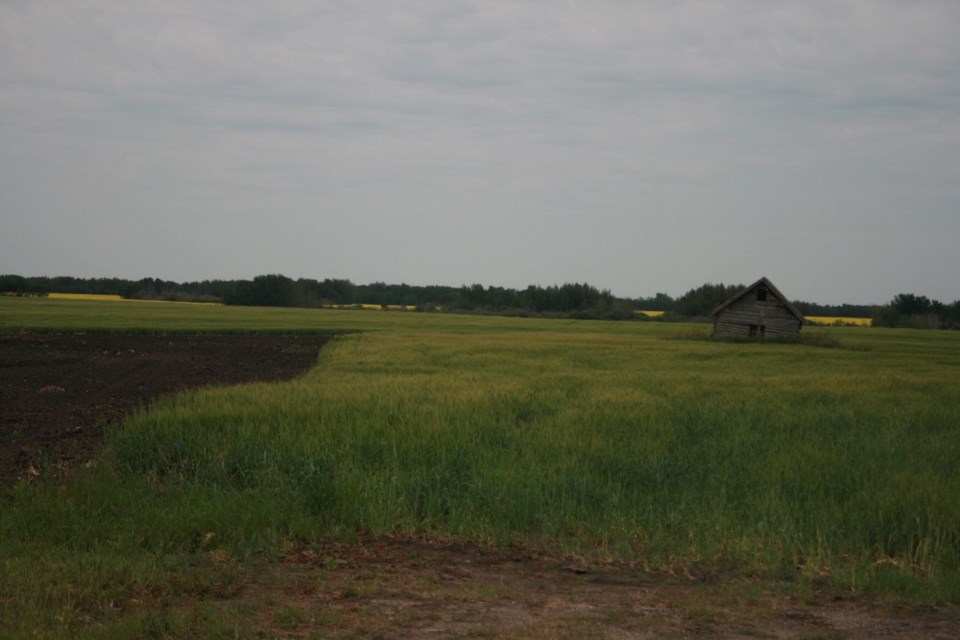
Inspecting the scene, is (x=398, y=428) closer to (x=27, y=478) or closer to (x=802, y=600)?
(x=27, y=478)

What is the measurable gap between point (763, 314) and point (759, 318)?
0.32 metres

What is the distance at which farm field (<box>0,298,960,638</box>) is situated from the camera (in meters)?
6.25

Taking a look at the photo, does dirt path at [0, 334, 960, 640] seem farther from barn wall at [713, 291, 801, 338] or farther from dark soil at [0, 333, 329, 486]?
barn wall at [713, 291, 801, 338]

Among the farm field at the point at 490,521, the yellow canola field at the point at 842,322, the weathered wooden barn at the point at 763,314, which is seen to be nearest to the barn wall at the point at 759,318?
the weathered wooden barn at the point at 763,314

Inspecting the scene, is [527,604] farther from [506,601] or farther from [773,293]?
[773,293]

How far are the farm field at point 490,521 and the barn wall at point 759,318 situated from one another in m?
34.0

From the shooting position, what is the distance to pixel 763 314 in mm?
50125

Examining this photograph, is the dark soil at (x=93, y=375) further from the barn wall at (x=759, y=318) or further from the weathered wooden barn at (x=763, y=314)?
the weathered wooden barn at (x=763, y=314)

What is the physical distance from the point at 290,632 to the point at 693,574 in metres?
3.62

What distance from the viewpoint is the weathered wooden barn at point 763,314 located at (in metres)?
49.7

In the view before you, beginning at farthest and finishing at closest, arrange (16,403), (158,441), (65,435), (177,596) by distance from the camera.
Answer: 1. (16,403)
2. (65,435)
3. (158,441)
4. (177,596)

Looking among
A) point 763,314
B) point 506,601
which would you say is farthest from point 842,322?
point 506,601

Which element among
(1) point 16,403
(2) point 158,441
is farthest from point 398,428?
(1) point 16,403

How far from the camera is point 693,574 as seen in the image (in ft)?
24.9
